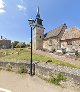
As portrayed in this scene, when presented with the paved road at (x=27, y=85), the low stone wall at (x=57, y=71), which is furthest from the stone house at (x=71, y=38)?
the paved road at (x=27, y=85)

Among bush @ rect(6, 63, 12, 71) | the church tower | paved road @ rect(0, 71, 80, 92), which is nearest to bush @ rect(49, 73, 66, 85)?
paved road @ rect(0, 71, 80, 92)

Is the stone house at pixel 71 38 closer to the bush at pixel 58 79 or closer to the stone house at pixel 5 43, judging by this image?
the bush at pixel 58 79

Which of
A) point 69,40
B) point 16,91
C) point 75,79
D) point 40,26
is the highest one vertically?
point 40,26

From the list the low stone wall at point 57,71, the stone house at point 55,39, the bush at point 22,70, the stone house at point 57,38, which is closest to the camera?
the low stone wall at point 57,71

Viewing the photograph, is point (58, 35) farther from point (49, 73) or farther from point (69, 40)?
point (49, 73)

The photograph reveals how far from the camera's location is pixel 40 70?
11852 millimetres

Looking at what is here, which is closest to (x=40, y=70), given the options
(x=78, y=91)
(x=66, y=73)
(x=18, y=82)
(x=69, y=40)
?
(x=18, y=82)

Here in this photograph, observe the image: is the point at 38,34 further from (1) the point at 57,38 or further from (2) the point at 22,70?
(2) the point at 22,70

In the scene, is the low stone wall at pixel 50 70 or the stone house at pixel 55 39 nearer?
the low stone wall at pixel 50 70

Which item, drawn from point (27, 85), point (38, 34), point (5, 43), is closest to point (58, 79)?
point (27, 85)

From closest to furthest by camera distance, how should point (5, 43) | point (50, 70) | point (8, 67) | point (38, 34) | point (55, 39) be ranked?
1. point (50, 70)
2. point (8, 67)
3. point (55, 39)
4. point (38, 34)
5. point (5, 43)

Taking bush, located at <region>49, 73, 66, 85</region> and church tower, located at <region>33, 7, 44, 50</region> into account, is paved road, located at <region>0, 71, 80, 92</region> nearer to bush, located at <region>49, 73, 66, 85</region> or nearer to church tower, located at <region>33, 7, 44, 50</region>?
bush, located at <region>49, 73, 66, 85</region>

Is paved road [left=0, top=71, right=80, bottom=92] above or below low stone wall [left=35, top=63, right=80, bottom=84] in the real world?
below

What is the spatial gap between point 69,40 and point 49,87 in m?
26.3
